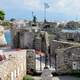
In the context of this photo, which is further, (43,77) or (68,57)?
(68,57)

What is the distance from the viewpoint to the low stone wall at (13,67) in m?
18.4

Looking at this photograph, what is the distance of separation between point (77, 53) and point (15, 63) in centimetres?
696

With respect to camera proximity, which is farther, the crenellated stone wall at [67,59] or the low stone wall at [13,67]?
the crenellated stone wall at [67,59]

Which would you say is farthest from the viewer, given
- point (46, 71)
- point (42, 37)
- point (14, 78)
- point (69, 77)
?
point (42, 37)

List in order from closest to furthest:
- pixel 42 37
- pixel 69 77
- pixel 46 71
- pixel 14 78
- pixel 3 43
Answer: pixel 14 78, pixel 46 71, pixel 69 77, pixel 42 37, pixel 3 43

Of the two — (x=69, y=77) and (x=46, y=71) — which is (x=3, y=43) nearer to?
(x=69, y=77)

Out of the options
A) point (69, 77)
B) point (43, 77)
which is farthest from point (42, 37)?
point (43, 77)

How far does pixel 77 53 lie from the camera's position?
2769cm

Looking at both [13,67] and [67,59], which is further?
[67,59]

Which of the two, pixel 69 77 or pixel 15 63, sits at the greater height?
pixel 15 63

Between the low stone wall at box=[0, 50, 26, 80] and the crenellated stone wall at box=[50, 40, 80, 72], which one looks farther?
the crenellated stone wall at box=[50, 40, 80, 72]

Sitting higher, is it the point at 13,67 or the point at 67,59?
the point at 13,67

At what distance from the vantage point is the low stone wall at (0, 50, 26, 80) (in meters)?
18.4

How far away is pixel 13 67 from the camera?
837 inches
